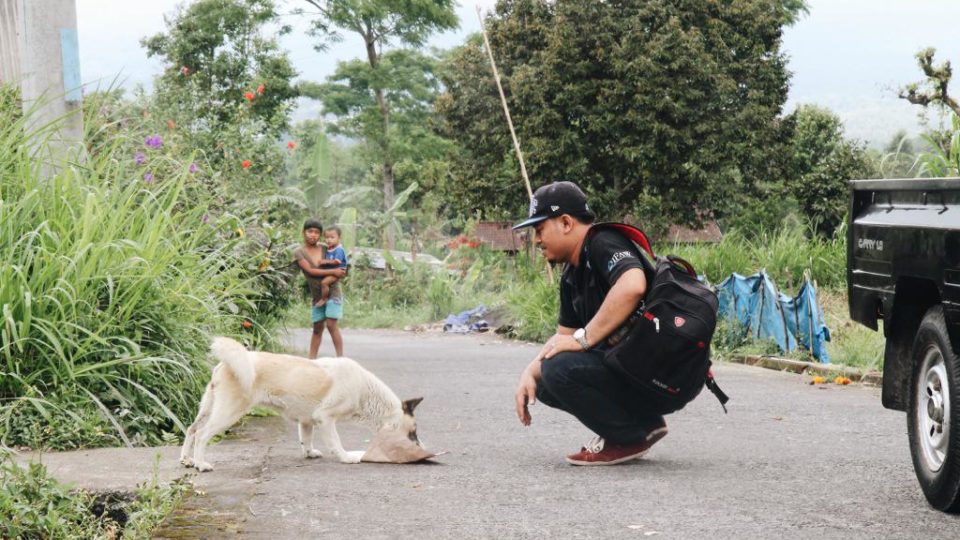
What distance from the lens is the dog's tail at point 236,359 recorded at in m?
6.50

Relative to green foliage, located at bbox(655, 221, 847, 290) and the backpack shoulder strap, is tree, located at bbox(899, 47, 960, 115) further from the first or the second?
the backpack shoulder strap

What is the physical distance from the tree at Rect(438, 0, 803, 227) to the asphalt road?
21.3 metres

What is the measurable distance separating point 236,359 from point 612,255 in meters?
2.09

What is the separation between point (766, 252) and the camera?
19.4m

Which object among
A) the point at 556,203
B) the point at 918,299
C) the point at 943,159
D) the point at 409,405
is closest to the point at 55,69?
the point at 409,405

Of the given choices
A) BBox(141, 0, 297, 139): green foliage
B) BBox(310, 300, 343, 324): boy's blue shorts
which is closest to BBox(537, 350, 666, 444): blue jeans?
BBox(310, 300, 343, 324): boy's blue shorts

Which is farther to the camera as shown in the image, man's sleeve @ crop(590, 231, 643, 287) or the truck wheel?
man's sleeve @ crop(590, 231, 643, 287)

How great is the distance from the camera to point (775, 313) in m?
14.1

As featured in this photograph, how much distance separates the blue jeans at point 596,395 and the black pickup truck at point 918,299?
1.29 m

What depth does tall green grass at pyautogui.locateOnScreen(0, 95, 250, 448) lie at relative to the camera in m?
6.83

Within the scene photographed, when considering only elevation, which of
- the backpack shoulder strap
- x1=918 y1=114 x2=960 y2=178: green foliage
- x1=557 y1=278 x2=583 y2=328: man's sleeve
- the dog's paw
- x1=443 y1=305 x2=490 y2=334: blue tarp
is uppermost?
x1=918 y1=114 x2=960 y2=178: green foliage

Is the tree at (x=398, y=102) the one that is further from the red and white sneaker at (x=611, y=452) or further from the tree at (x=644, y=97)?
the red and white sneaker at (x=611, y=452)

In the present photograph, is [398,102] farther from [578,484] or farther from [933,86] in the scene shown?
[578,484]

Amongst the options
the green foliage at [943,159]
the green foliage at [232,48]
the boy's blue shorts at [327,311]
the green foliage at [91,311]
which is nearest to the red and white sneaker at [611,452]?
the green foliage at [91,311]
